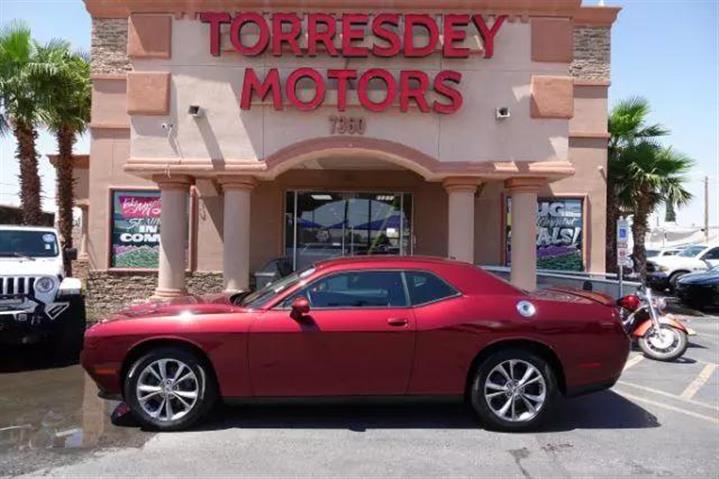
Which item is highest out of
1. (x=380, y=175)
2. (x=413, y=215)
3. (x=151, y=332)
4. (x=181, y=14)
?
(x=181, y=14)

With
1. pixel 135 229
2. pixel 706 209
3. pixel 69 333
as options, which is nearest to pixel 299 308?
pixel 69 333

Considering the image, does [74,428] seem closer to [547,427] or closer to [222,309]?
[222,309]

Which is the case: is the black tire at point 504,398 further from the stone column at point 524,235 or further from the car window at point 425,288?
the stone column at point 524,235

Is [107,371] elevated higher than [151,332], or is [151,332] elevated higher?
[151,332]

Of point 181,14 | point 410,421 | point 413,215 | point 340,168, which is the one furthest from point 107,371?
point 413,215

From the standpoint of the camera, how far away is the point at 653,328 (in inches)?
360

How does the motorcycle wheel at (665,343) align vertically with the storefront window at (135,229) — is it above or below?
below

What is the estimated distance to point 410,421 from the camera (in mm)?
5750

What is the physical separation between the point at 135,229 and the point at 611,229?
12.1 metres

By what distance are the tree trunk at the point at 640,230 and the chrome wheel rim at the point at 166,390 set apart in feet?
45.7

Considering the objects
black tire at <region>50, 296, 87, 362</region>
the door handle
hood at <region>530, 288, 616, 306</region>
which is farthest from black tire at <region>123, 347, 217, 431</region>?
black tire at <region>50, 296, 87, 362</region>

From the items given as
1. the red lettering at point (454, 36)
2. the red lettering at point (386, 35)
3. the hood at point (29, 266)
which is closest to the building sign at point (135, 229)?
the hood at point (29, 266)

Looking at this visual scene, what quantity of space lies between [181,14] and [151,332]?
7.60 m

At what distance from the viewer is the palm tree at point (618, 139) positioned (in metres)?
16.0
